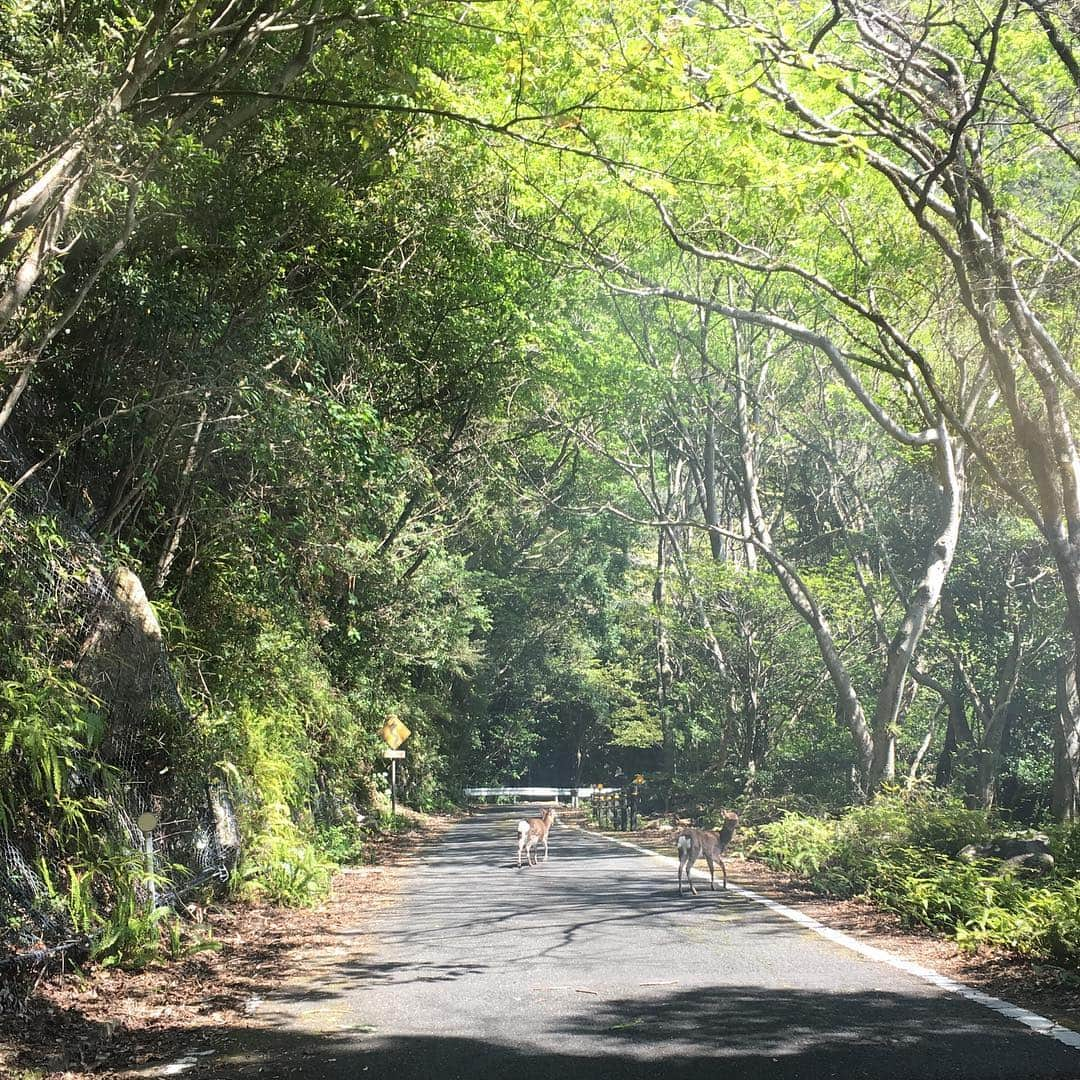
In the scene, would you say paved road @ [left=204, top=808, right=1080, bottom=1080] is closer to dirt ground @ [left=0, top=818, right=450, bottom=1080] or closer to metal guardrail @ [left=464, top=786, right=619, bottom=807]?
dirt ground @ [left=0, top=818, right=450, bottom=1080]

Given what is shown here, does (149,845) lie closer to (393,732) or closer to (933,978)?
(933,978)

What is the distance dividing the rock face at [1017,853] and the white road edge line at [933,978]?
2461 millimetres

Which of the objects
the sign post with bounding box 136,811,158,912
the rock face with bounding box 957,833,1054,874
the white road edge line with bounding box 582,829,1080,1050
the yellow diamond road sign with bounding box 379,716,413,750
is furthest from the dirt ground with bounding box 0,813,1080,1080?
the yellow diamond road sign with bounding box 379,716,413,750

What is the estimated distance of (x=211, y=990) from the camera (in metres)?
8.63

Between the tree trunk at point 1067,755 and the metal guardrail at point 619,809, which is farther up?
the tree trunk at point 1067,755

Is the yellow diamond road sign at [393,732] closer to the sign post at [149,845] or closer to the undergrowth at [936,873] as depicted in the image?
the undergrowth at [936,873]

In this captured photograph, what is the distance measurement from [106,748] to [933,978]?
22.8 feet

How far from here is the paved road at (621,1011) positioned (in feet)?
20.3

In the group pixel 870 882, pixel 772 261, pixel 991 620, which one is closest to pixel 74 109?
pixel 772 261

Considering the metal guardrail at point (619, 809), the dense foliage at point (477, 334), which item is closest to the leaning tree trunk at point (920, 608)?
the dense foliage at point (477, 334)

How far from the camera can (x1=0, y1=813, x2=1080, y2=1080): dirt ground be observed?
6.65 m

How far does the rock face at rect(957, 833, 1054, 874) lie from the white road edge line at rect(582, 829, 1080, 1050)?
246 centimetres

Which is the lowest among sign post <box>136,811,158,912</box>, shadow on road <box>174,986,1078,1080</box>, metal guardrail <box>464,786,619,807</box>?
metal guardrail <box>464,786,619,807</box>

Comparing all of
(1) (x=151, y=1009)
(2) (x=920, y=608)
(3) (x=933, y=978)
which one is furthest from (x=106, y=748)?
(2) (x=920, y=608)
